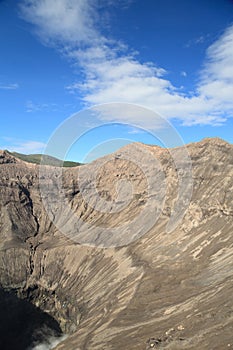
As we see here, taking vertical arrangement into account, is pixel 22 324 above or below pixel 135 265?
below

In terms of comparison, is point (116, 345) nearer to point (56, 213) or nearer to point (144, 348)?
point (144, 348)

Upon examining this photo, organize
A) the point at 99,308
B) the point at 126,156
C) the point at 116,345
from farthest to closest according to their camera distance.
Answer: the point at 126,156
the point at 99,308
the point at 116,345

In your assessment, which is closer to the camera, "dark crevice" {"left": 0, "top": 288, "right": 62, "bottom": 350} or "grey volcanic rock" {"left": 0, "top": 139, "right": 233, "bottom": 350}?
"grey volcanic rock" {"left": 0, "top": 139, "right": 233, "bottom": 350}

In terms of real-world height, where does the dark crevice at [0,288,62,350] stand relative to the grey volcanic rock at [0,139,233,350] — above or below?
below

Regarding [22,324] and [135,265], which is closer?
[135,265]

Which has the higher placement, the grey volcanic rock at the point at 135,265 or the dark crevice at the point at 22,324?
the grey volcanic rock at the point at 135,265

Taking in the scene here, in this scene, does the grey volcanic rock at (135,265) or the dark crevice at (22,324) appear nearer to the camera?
the grey volcanic rock at (135,265)

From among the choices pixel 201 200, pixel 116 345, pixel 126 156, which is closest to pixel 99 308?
pixel 116 345

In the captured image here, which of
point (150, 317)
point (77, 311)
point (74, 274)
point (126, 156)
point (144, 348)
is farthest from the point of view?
point (126, 156)
